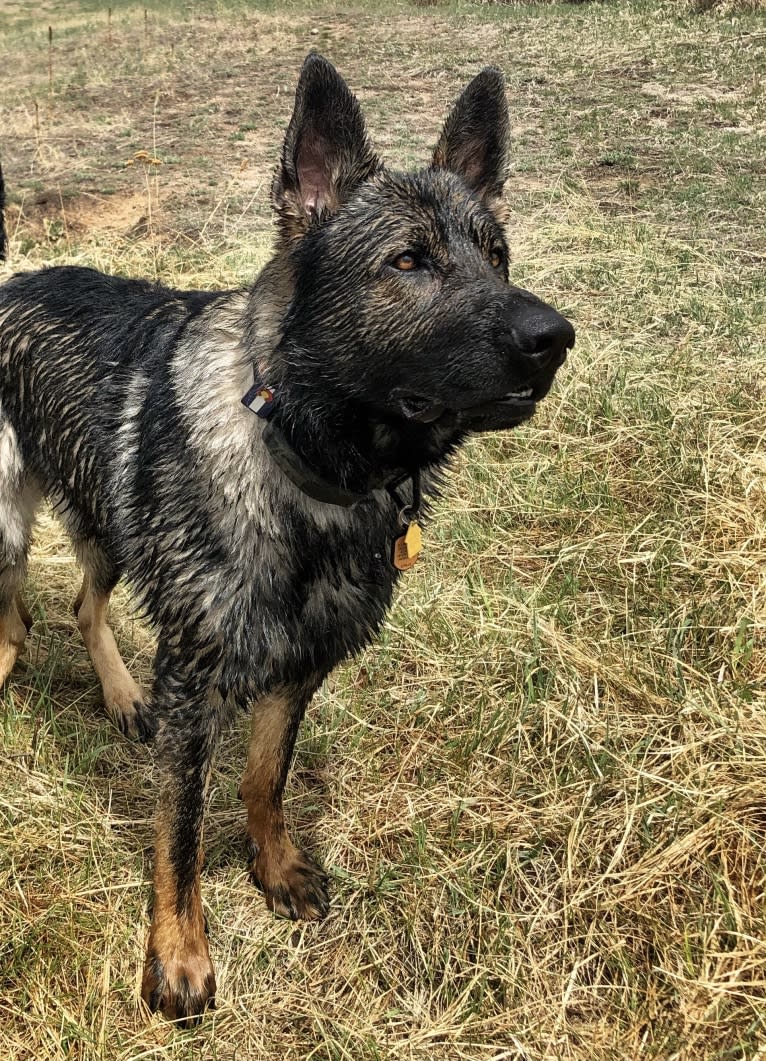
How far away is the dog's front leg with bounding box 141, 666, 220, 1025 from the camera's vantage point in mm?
2404

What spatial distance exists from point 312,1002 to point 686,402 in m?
3.21

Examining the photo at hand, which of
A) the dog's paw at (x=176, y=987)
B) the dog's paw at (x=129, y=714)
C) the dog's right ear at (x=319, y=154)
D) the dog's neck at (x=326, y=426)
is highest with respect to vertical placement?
the dog's right ear at (x=319, y=154)

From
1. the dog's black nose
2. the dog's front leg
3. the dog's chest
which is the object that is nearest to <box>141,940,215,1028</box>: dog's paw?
the dog's front leg

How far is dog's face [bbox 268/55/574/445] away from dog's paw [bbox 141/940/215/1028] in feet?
5.22

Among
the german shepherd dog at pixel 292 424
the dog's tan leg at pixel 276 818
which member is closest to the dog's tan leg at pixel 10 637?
the german shepherd dog at pixel 292 424

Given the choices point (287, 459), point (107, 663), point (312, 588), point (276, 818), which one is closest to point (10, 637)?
point (107, 663)

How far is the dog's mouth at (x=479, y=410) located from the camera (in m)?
2.05

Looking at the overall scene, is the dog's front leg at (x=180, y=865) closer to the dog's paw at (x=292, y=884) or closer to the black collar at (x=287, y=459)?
the dog's paw at (x=292, y=884)

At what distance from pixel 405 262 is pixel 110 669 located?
2119mm

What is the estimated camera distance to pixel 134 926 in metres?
2.64

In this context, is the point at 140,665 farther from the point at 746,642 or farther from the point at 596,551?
the point at 746,642

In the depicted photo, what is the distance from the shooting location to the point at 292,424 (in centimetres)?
223

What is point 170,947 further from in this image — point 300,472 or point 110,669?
point 300,472

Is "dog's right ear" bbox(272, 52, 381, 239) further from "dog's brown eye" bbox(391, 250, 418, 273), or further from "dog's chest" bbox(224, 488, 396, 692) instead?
"dog's chest" bbox(224, 488, 396, 692)
